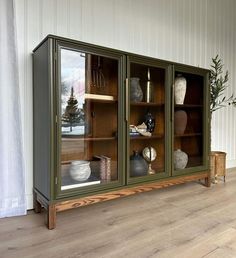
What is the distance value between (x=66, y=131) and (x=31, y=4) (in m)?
1.14

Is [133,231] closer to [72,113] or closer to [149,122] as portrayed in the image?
[72,113]

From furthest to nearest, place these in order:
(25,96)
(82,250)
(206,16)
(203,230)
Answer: (206,16)
(25,96)
(203,230)
(82,250)

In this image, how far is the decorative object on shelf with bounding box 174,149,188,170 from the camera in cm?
255

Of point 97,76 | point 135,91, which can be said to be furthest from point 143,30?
point 97,76

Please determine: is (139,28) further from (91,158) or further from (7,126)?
(7,126)

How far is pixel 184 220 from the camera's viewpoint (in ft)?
6.08

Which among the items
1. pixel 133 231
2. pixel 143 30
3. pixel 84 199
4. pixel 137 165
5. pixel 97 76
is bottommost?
pixel 133 231

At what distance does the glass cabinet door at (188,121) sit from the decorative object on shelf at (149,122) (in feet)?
0.77

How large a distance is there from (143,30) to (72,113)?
1.50 meters

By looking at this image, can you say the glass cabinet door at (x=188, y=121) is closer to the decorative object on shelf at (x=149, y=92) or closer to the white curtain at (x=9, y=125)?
the decorative object on shelf at (x=149, y=92)

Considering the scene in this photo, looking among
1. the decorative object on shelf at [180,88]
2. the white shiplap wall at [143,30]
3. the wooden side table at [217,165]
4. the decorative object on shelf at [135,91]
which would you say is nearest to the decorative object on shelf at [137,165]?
the decorative object on shelf at [135,91]

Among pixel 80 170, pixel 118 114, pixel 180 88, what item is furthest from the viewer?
Result: pixel 180 88

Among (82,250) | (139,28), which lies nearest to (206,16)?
(139,28)

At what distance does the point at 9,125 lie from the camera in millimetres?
1925
